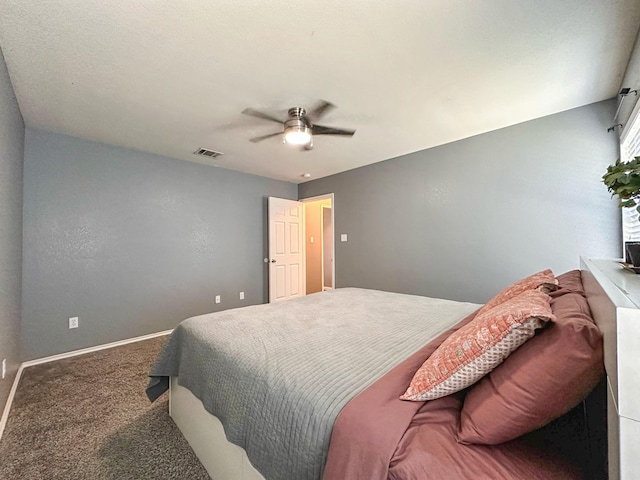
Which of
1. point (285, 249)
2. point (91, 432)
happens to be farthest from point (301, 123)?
point (285, 249)

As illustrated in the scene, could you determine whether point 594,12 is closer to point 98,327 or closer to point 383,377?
point 383,377

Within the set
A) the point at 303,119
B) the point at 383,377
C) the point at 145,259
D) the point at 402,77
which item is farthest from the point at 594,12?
the point at 145,259

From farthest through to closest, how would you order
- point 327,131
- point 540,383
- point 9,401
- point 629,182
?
1. point 327,131
2. point 9,401
3. point 629,182
4. point 540,383

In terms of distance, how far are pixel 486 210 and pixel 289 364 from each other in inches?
113

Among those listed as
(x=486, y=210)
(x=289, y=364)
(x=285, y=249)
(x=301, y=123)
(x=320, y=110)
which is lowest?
(x=289, y=364)

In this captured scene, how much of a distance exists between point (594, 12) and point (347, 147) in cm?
226

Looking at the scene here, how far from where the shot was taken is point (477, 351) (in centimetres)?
79

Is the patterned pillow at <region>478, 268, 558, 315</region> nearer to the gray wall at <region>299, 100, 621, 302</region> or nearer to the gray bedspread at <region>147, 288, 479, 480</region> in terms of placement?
the gray bedspread at <region>147, 288, 479, 480</region>

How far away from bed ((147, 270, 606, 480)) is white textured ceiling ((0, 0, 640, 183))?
1428mm

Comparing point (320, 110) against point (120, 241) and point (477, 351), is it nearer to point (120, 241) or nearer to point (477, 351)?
point (477, 351)

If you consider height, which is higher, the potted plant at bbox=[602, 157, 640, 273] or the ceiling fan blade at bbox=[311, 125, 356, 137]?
the ceiling fan blade at bbox=[311, 125, 356, 137]

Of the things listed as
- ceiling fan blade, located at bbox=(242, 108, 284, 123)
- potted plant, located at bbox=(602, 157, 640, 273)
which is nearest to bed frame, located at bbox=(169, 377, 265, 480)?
potted plant, located at bbox=(602, 157, 640, 273)

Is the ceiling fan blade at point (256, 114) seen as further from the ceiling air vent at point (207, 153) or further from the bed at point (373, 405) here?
the bed at point (373, 405)

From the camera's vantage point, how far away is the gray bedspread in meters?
0.91
